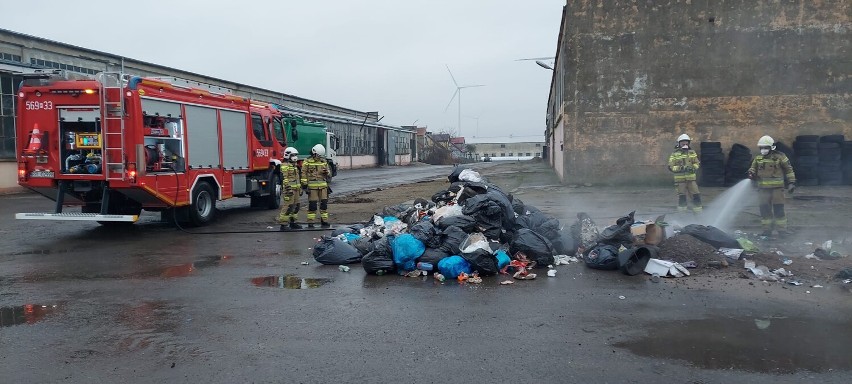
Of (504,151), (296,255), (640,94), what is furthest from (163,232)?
(504,151)

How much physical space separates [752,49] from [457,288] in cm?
1647

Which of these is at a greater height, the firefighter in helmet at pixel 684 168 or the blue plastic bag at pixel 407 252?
the firefighter in helmet at pixel 684 168

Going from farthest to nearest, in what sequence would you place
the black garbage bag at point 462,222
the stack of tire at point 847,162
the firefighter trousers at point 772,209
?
the stack of tire at point 847,162 → the firefighter trousers at point 772,209 → the black garbage bag at point 462,222

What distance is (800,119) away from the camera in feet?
60.5

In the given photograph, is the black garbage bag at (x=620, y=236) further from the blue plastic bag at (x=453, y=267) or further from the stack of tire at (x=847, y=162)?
the stack of tire at (x=847, y=162)

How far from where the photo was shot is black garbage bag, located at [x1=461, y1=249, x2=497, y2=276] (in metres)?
7.12

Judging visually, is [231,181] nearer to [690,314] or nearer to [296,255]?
[296,255]

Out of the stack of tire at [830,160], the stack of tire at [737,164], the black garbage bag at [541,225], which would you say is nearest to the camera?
the black garbage bag at [541,225]

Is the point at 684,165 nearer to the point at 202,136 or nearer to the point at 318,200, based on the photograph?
the point at 318,200

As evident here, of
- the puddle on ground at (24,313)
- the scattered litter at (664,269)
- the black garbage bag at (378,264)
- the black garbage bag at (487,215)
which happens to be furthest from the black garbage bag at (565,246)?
the puddle on ground at (24,313)

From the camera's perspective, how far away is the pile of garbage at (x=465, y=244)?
7.25m

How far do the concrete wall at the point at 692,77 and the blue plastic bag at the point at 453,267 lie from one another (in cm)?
1363

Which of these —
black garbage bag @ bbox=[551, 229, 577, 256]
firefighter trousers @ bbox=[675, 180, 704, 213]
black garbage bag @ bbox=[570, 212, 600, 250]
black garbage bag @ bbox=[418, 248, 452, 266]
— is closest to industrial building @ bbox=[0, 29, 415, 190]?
black garbage bag @ bbox=[418, 248, 452, 266]

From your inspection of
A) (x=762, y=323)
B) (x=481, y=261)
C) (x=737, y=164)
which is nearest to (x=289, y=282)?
(x=481, y=261)
